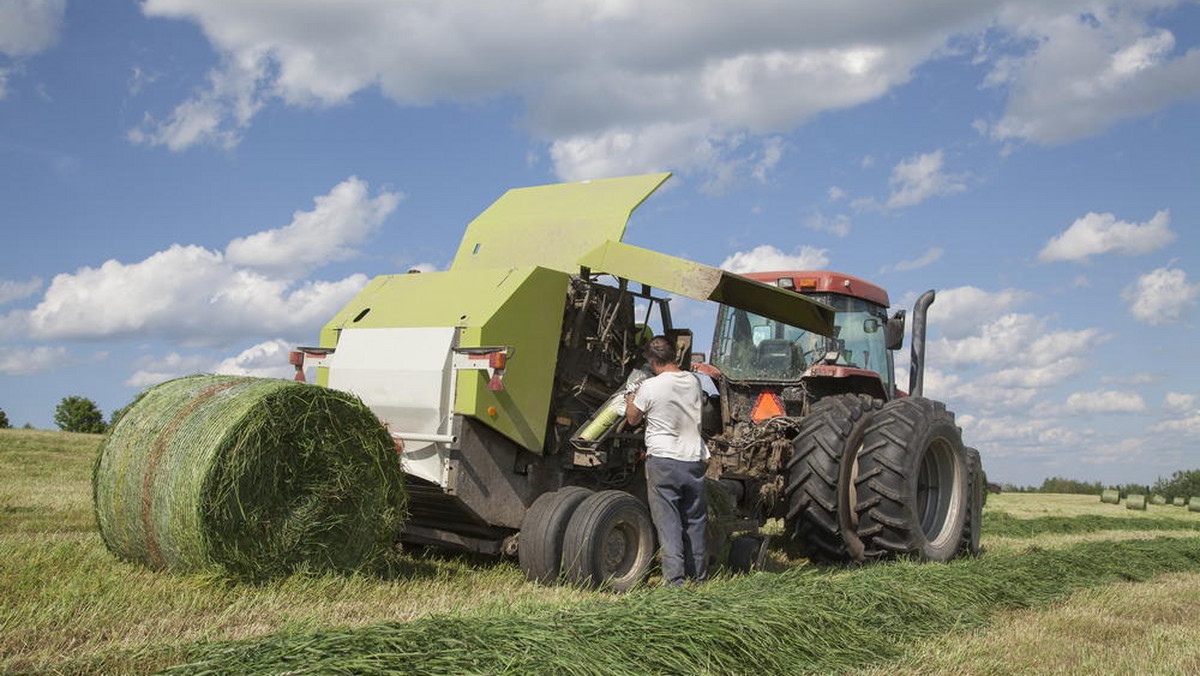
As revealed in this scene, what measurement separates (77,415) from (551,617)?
33535 mm

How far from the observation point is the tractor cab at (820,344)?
900 cm

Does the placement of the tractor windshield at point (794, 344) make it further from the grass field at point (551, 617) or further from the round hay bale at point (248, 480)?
the round hay bale at point (248, 480)

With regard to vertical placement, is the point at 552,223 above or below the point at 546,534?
above

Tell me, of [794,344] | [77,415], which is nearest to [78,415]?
[77,415]

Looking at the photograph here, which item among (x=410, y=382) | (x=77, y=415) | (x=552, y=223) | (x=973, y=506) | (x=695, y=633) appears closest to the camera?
(x=695, y=633)

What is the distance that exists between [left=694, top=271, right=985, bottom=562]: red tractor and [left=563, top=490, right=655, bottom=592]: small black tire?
1.00m

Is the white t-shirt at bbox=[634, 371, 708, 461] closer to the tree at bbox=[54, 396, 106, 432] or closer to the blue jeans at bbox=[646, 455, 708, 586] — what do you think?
the blue jeans at bbox=[646, 455, 708, 586]

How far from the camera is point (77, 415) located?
33062 millimetres

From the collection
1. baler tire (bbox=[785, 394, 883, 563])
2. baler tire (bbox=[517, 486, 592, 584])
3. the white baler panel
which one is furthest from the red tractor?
the white baler panel

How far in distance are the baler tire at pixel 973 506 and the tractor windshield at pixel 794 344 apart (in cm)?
120

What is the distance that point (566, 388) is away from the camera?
677cm

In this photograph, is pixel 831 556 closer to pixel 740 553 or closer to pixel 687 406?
pixel 740 553

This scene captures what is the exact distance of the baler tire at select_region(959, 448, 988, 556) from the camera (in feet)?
28.2

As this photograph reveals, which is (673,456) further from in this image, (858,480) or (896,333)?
(896,333)
